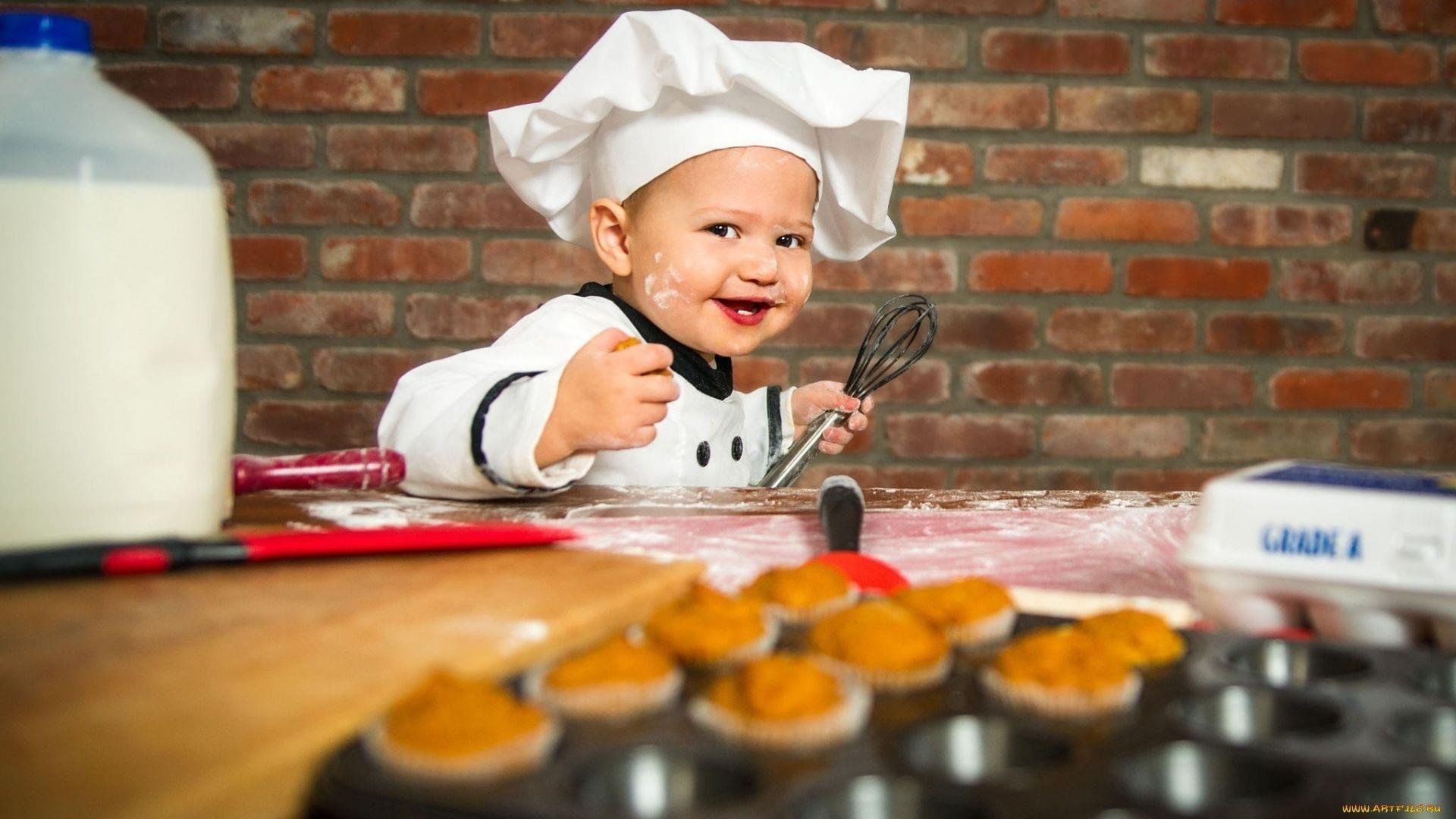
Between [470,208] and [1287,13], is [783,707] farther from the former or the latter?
[1287,13]

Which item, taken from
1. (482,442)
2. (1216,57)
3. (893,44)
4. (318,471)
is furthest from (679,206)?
(1216,57)

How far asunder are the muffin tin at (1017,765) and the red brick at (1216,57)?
1.81m

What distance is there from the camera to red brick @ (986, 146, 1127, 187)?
209 centimetres

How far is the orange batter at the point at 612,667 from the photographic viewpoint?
42cm

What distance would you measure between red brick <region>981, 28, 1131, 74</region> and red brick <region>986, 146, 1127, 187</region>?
0.42 feet

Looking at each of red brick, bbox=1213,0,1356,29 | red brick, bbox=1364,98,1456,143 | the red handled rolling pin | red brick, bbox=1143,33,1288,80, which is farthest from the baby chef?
red brick, bbox=1364,98,1456,143

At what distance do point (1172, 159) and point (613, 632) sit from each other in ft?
6.04

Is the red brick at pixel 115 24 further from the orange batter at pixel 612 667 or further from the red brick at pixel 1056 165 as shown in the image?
the orange batter at pixel 612 667

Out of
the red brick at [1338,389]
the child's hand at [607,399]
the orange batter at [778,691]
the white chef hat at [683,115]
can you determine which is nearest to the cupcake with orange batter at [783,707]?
the orange batter at [778,691]

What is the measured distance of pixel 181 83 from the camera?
6.73ft

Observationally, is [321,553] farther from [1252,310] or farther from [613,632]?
[1252,310]

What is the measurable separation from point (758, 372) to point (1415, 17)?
126 cm

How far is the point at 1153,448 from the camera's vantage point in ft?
7.16

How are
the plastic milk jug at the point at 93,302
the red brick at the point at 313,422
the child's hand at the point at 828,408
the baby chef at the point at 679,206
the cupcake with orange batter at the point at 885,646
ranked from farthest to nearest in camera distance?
the red brick at the point at 313,422
the child's hand at the point at 828,408
the baby chef at the point at 679,206
the plastic milk jug at the point at 93,302
the cupcake with orange batter at the point at 885,646
